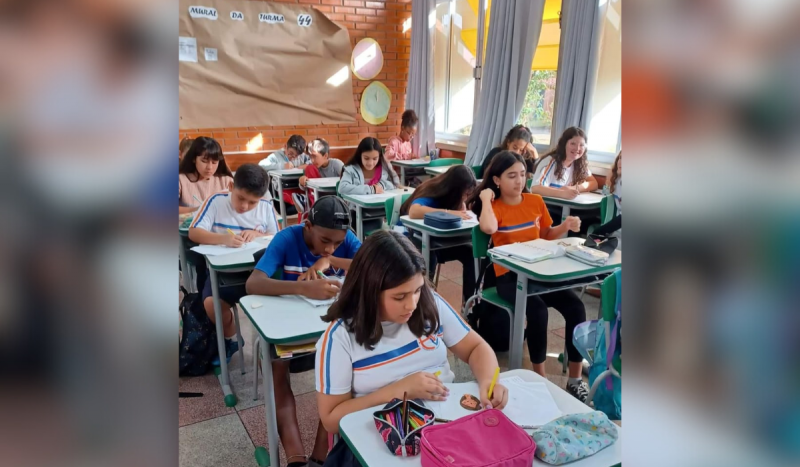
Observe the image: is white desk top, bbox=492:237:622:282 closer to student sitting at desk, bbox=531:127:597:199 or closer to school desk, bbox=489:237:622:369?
school desk, bbox=489:237:622:369

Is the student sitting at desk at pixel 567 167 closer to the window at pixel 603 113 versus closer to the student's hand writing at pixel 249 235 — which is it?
the window at pixel 603 113

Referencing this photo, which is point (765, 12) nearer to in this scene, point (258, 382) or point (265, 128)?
point (258, 382)

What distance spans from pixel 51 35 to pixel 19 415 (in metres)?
0.12

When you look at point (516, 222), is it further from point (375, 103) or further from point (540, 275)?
point (375, 103)

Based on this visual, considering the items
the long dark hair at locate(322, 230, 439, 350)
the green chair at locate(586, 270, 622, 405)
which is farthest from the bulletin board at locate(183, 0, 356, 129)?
the green chair at locate(586, 270, 622, 405)

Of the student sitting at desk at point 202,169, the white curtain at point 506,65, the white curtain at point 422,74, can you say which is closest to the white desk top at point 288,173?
the student sitting at desk at point 202,169

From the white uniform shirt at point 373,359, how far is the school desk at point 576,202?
9.69 ft

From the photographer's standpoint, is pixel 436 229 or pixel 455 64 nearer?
pixel 436 229

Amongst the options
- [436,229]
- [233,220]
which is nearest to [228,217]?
[233,220]

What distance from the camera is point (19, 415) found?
0.59 ft

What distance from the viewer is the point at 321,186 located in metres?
5.03

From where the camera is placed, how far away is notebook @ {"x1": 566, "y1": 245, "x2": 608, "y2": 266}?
105 inches

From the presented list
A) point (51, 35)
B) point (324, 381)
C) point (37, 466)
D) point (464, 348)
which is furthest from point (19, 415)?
point (464, 348)

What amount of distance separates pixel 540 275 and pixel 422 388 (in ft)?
4.00
